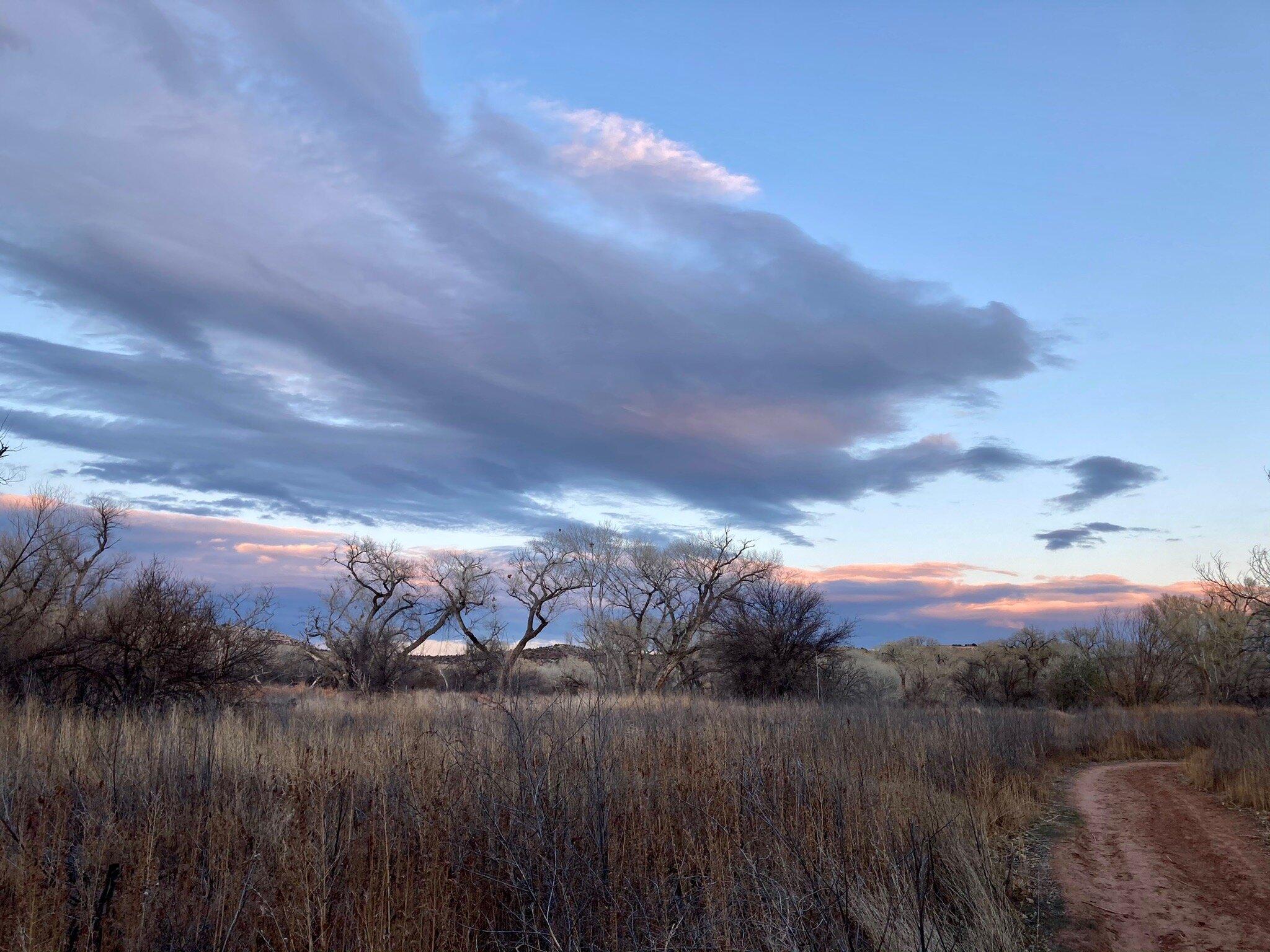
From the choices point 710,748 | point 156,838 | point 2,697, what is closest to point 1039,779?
point 710,748

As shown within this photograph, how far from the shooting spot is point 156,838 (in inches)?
236

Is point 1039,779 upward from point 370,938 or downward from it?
downward

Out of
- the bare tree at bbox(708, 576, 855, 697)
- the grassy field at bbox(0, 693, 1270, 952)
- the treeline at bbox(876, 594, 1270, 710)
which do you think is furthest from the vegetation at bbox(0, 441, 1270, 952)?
the treeline at bbox(876, 594, 1270, 710)

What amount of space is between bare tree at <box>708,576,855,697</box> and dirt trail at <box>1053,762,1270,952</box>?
15.3 meters

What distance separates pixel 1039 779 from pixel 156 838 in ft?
47.7

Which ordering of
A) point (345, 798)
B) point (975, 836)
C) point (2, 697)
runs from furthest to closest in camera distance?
point (2, 697) < point (975, 836) < point (345, 798)

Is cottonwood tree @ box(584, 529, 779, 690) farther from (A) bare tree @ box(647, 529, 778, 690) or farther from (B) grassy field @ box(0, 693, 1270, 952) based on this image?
(B) grassy field @ box(0, 693, 1270, 952)

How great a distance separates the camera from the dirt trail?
6.91m

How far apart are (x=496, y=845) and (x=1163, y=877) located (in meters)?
7.71

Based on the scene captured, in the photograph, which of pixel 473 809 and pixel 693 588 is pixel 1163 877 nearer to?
pixel 473 809

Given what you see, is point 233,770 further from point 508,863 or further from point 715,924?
point 715,924

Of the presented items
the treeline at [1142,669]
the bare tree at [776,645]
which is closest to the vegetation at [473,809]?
the bare tree at [776,645]

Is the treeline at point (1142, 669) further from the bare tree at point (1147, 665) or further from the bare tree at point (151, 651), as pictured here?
the bare tree at point (151, 651)

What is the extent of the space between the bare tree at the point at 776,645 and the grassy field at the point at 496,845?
59.4ft
